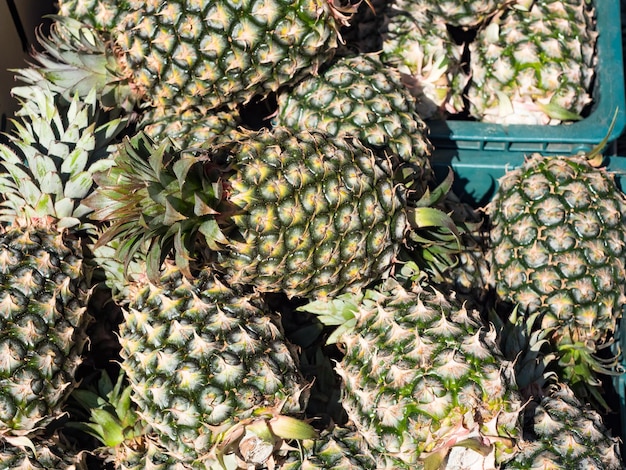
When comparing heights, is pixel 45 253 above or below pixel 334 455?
above

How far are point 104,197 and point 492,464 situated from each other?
4.39 feet

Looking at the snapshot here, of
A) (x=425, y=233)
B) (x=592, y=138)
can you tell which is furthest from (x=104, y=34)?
(x=592, y=138)

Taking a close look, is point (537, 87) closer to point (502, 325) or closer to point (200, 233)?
point (502, 325)

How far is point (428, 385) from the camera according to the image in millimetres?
1815

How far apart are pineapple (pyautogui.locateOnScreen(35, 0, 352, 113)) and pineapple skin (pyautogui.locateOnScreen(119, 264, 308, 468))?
73 centimetres

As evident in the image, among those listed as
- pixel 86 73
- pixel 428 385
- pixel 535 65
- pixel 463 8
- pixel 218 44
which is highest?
pixel 218 44

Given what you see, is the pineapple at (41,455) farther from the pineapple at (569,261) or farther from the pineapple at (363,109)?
the pineapple at (569,261)

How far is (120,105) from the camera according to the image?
2443mm

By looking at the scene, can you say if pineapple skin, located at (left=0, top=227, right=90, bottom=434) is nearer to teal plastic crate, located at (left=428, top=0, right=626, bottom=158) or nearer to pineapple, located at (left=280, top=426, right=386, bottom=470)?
pineapple, located at (left=280, top=426, right=386, bottom=470)

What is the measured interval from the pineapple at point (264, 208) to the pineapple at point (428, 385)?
Answer: 0.21m

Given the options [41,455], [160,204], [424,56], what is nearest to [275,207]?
[160,204]

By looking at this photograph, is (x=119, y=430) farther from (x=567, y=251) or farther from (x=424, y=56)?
(x=424, y=56)

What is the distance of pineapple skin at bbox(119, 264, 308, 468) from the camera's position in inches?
70.7

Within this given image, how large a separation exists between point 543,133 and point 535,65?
30 centimetres
